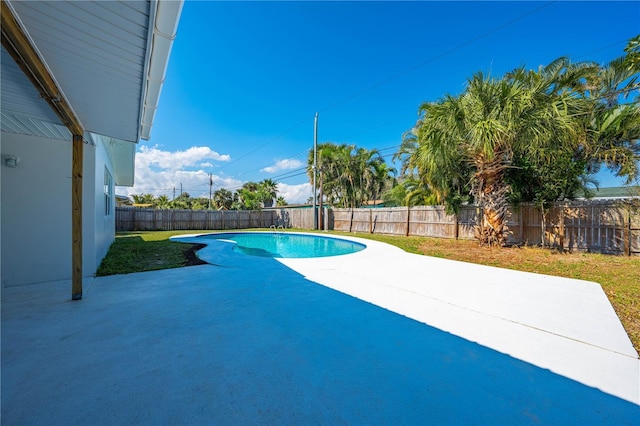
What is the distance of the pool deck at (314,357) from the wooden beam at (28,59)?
2.61 meters

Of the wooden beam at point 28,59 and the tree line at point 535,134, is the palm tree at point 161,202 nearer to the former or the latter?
the tree line at point 535,134

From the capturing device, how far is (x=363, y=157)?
2088 cm

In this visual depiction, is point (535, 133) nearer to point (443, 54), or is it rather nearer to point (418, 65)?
point (443, 54)

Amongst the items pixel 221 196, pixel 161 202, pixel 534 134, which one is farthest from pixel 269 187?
pixel 534 134

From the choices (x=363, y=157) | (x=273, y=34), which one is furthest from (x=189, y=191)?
(x=273, y=34)

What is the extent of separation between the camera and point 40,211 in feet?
15.4

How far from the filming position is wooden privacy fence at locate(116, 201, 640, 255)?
7832mm

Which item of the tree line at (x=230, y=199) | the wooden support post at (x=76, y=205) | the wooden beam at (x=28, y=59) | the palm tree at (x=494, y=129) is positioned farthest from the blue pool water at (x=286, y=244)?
the tree line at (x=230, y=199)

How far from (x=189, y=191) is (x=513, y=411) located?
182 feet

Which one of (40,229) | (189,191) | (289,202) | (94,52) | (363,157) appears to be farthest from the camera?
(189,191)

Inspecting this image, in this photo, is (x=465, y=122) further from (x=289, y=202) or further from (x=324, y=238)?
(x=289, y=202)

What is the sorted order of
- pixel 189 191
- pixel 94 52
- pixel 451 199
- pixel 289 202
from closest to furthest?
pixel 94 52 → pixel 451 199 → pixel 289 202 → pixel 189 191

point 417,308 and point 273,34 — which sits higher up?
point 273,34

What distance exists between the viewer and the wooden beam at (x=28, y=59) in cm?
192
